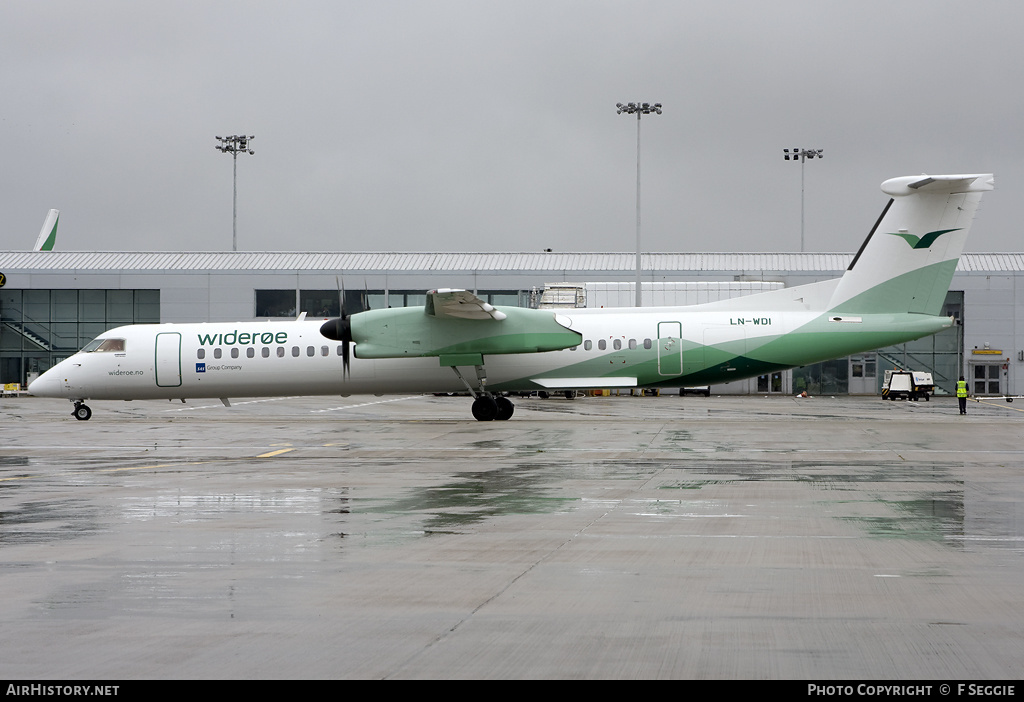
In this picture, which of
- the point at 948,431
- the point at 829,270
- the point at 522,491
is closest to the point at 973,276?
the point at 829,270

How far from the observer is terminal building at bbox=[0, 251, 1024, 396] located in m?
59.0

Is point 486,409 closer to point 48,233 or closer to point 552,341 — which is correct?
point 552,341

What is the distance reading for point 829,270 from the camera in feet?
197

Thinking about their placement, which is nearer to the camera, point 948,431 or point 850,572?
point 850,572

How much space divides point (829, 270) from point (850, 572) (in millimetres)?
55511

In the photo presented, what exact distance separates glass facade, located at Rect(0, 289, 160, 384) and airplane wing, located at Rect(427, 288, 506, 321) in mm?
38879

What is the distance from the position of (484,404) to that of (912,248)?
42.3 feet

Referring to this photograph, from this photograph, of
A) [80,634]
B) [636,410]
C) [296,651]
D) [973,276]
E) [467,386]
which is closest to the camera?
[296,651]

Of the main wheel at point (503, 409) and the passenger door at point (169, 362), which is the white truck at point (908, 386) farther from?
the passenger door at point (169, 362)

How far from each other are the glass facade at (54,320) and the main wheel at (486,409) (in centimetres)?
3862

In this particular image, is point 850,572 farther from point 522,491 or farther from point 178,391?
point 178,391

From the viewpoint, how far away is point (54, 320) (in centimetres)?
6200

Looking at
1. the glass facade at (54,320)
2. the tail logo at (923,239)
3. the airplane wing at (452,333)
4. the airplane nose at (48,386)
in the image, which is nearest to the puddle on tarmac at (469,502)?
the airplane wing at (452,333)

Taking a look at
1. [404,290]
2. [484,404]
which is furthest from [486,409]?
[404,290]
